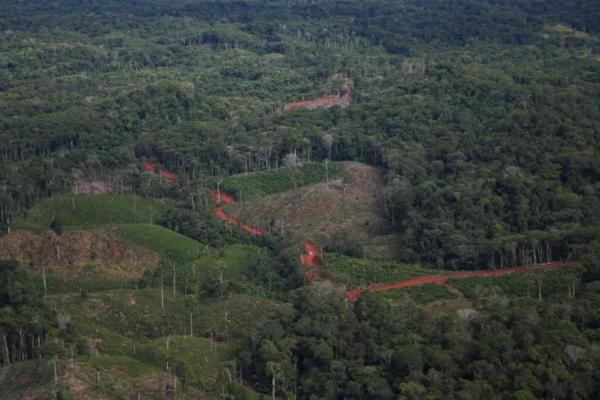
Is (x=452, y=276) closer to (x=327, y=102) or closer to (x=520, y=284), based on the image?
(x=520, y=284)

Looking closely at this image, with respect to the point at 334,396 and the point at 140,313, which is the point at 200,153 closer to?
the point at 140,313

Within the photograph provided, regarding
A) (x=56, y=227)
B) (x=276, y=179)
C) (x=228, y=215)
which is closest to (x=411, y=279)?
(x=228, y=215)

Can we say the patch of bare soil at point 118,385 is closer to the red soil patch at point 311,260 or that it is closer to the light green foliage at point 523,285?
the red soil patch at point 311,260

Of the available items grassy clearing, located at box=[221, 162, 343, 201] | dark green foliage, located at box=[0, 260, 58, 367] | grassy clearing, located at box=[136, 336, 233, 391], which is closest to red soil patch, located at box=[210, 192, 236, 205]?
grassy clearing, located at box=[221, 162, 343, 201]

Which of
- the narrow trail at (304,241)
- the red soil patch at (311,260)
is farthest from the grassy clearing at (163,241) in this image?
the red soil patch at (311,260)

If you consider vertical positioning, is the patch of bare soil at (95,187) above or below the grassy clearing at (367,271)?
below

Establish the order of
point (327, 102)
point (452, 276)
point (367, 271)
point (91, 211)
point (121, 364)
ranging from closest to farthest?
1. point (121, 364)
2. point (452, 276)
3. point (367, 271)
4. point (91, 211)
5. point (327, 102)
